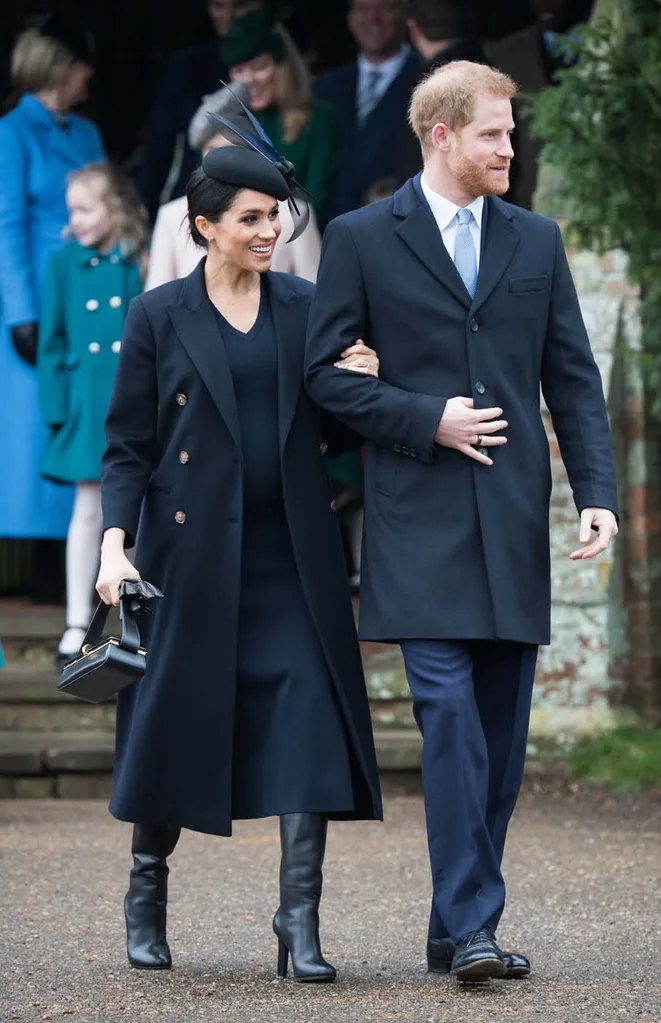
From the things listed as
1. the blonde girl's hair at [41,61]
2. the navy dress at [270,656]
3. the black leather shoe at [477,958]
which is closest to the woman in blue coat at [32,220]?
the blonde girl's hair at [41,61]

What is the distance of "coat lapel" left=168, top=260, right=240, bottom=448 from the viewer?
466 centimetres

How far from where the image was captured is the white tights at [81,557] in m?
8.16

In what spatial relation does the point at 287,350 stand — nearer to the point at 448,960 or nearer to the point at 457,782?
the point at 457,782

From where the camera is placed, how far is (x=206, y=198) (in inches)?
186

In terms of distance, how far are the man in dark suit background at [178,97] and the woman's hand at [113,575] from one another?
13.9 ft

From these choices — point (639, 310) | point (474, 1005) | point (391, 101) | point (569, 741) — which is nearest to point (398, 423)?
point (474, 1005)

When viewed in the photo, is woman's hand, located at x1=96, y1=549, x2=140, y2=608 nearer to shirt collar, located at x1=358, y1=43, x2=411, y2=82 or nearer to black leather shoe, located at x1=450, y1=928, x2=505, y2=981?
black leather shoe, located at x1=450, y1=928, x2=505, y2=981

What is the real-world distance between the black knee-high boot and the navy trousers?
0.60 metres

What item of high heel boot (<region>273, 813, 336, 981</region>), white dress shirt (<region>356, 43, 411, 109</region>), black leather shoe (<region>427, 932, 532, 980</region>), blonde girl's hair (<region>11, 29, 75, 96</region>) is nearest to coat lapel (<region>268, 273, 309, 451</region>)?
high heel boot (<region>273, 813, 336, 981</region>)

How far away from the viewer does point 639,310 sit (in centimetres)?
758

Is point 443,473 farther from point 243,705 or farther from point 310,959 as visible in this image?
point 310,959

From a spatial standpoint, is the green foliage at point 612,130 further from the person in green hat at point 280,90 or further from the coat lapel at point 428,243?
the coat lapel at point 428,243

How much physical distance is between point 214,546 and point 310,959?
0.89 m

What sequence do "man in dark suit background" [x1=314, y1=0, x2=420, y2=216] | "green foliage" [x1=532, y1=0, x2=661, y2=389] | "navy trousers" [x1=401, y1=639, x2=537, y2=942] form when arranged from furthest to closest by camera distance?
1. "man in dark suit background" [x1=314, y1=0, x2=420, y2=216]
2. "green foliage" [x1=532, y1=0, x2=661, y2=389]
3. "navy trousers" [x1=401, y1=639, x2=537, y2=942]
